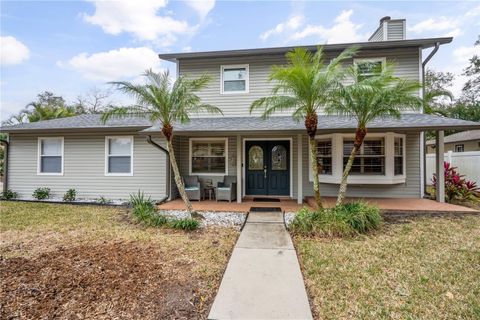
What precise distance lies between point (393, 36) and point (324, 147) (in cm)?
527

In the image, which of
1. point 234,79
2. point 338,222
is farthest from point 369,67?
point 338,222

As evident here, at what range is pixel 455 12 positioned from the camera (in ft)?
31.2

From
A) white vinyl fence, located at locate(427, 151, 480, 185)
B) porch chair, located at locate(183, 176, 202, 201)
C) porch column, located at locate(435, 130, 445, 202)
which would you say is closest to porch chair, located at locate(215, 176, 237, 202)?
porch chair, located at locate(183, 176, 202, 201)

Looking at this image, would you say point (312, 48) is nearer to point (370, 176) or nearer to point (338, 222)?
point (370, 176)

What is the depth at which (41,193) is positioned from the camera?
9.44 meters

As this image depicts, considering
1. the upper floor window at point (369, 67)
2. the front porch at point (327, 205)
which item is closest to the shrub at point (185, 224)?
the front porch at point (327, 205)

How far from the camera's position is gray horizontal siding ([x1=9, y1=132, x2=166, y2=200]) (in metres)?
9.19

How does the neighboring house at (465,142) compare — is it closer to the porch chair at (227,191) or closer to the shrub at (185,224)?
the porch chair at (227,191)

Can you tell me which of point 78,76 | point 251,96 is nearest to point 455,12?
point 251,96

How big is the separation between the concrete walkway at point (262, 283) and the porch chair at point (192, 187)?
13.1 ft

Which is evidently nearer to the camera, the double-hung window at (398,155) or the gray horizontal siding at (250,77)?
the double-hung window at (398,155)

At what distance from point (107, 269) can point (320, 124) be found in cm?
685

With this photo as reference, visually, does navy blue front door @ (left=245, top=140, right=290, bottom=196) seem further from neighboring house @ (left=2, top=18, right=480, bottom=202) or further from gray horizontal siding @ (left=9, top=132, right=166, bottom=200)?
gray horizontal siding @ (left=9, top=132, right=166, bottom=200)

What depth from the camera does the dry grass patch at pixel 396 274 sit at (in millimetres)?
2812
